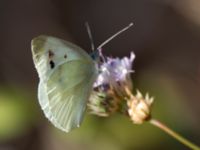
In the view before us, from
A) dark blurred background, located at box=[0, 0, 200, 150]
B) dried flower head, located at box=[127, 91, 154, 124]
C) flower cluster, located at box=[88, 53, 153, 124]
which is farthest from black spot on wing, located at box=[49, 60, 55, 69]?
dark blurred background, located at box=[0, 0, 200, 150]

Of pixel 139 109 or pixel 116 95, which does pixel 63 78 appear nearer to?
pixel 116 95

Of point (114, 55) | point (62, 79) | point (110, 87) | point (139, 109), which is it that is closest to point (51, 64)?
point (62, 79)

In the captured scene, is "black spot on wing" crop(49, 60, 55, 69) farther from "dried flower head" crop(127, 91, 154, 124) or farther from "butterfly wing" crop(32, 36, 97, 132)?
"dried flower head" crop(127, 91, 154, 124)

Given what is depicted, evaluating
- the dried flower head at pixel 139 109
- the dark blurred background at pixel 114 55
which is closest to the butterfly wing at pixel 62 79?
the dried flower head at pixel 139 109

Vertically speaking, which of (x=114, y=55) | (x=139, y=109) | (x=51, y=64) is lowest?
(x=114, y=55)

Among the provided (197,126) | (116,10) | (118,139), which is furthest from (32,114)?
(116,10)

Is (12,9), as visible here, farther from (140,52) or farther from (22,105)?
(22,105)

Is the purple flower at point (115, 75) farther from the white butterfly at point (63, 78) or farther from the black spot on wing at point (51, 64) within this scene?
A: the black spot on wing at point (51, 64)
